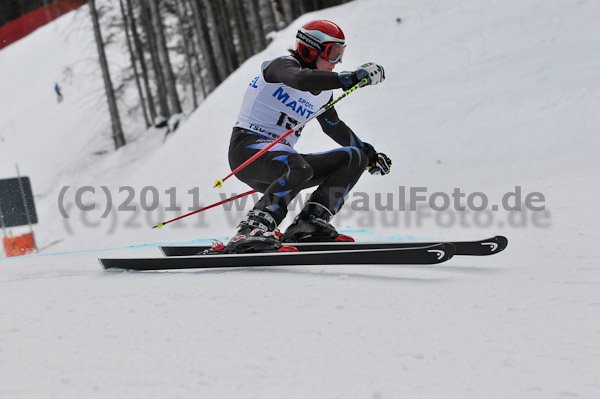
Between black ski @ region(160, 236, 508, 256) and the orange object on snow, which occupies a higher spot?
the orange object on snow

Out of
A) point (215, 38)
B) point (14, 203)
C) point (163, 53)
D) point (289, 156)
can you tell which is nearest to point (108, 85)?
point (163, 53)

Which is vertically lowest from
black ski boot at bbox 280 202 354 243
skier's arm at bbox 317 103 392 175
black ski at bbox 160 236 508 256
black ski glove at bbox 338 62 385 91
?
black ski at bbox 160 236 508 256

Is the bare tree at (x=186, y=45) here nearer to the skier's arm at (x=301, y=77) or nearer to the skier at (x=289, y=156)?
the skier at (x=289, y=156)

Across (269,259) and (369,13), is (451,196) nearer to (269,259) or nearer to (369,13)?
(269,259)

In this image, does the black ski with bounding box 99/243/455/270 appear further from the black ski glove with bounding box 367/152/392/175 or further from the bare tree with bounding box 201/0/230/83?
the bare tree with bounding box 201/0/230/83

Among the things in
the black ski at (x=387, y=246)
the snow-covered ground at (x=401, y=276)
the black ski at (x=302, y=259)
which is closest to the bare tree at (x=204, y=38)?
the snow-covered ground at (x=401, y=276)

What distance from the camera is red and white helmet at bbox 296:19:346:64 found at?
11.8 ft

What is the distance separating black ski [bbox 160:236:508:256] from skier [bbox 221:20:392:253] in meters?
0.17

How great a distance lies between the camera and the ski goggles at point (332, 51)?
3618mm

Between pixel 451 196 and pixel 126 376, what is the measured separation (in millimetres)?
5082

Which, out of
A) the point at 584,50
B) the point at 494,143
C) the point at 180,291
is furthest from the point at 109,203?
the point at 180,291

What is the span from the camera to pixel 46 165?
2417cm

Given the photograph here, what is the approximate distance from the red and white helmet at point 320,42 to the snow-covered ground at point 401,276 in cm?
137

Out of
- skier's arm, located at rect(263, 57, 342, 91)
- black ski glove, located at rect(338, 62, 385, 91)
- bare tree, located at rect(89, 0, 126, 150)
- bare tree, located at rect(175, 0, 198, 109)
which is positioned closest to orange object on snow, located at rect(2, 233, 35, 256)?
skier's arm, located at rect(263, 57, 342, 91)
